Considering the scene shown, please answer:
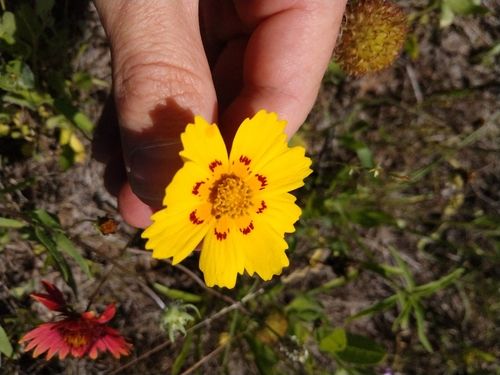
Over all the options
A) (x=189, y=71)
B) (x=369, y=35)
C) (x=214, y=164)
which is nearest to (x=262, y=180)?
(x=214, y=164)

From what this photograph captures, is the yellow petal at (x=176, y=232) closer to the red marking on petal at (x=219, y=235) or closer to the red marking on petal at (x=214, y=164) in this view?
the red marking on petal at (x=219, y=235)

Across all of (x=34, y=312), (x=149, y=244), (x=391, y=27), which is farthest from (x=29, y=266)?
(x=391, y=27)

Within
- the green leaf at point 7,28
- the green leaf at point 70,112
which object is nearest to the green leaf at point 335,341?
the green leaf at point 70,112

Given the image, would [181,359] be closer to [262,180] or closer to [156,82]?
[262,180]

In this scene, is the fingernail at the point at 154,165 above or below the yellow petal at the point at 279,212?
above

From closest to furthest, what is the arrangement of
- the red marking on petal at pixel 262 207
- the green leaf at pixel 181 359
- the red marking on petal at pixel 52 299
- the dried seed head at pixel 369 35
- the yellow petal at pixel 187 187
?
the yellow petal at pixel 187 187 < the red marking on petal at pixel 262 207 < the red marking on petal at pixel 52 299 < the dried seed head at pixel 369 35 < the green leaf at pixel 181 359
